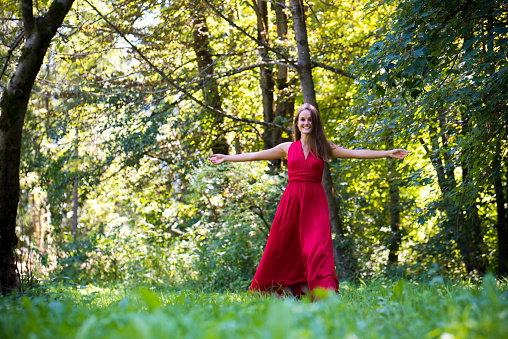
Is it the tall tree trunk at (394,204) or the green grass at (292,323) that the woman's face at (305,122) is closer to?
the green grass at (292,323)

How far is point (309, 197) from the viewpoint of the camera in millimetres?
4984

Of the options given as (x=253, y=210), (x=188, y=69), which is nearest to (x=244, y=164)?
(x=253, y=210)

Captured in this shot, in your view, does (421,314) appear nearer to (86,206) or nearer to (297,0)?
(297,0)

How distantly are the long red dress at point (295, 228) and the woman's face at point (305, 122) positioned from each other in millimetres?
246

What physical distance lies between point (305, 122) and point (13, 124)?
10.3 ft

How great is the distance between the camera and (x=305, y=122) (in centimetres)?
527

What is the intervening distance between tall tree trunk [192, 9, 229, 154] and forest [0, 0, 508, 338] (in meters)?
0.06

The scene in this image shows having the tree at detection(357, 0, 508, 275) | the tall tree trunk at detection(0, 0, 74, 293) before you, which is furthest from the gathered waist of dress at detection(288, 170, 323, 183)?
the tall tree trunk at detection(0, 0, 74, 293)

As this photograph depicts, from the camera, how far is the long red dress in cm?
490

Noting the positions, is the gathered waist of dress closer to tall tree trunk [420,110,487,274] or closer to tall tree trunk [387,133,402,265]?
tall tree trunk [420,110,487,274]

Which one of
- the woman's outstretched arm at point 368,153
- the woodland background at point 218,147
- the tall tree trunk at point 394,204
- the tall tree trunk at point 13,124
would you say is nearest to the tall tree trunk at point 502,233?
the woodland background at point 218,147

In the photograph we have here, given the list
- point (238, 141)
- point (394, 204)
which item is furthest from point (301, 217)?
point (238, 141)

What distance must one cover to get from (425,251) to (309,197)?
5.70 metres

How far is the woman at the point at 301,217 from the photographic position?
16.0 feet
